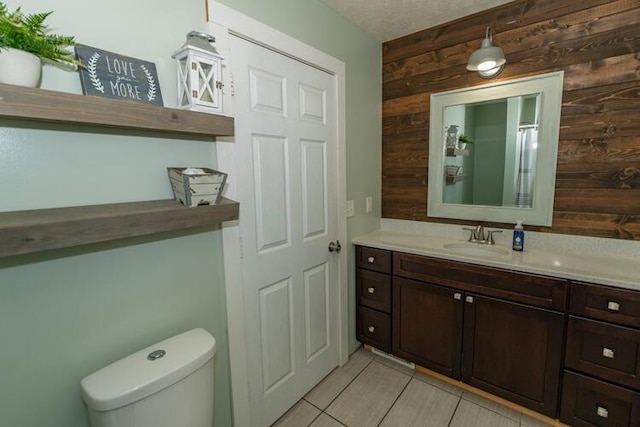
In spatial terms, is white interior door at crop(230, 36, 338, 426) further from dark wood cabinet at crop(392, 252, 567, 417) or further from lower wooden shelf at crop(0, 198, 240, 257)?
dark wood cabinet at crop(392, 252, 567, 417)

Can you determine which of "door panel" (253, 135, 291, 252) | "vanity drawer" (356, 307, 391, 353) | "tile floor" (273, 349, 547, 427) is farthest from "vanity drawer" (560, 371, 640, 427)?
"door panel" (253, 135, 291, 252)

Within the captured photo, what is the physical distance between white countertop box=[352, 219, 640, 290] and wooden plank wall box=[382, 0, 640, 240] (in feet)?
0.24

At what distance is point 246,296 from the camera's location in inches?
59.3

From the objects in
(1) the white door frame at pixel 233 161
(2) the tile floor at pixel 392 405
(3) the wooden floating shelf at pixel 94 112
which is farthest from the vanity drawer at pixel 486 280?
(3) the wooden floating shelf at pixel 94 112

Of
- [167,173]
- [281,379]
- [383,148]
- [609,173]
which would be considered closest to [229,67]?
[167,173]

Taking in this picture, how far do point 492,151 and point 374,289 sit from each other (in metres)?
1.26

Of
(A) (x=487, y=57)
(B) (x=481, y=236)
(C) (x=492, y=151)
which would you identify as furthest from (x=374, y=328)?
(A) (x=487, y=57)

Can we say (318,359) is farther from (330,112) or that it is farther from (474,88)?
(474,88)

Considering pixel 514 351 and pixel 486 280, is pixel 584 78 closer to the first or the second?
pixel 486 280

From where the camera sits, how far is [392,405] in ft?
5.99

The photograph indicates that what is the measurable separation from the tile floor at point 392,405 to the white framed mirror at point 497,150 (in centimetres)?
116

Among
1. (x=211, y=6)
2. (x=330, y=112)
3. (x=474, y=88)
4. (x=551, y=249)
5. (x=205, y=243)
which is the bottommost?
(x=551, y=249)

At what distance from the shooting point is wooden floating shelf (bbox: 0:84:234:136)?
709 millimetres

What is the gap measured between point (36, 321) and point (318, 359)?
1.53 metres
